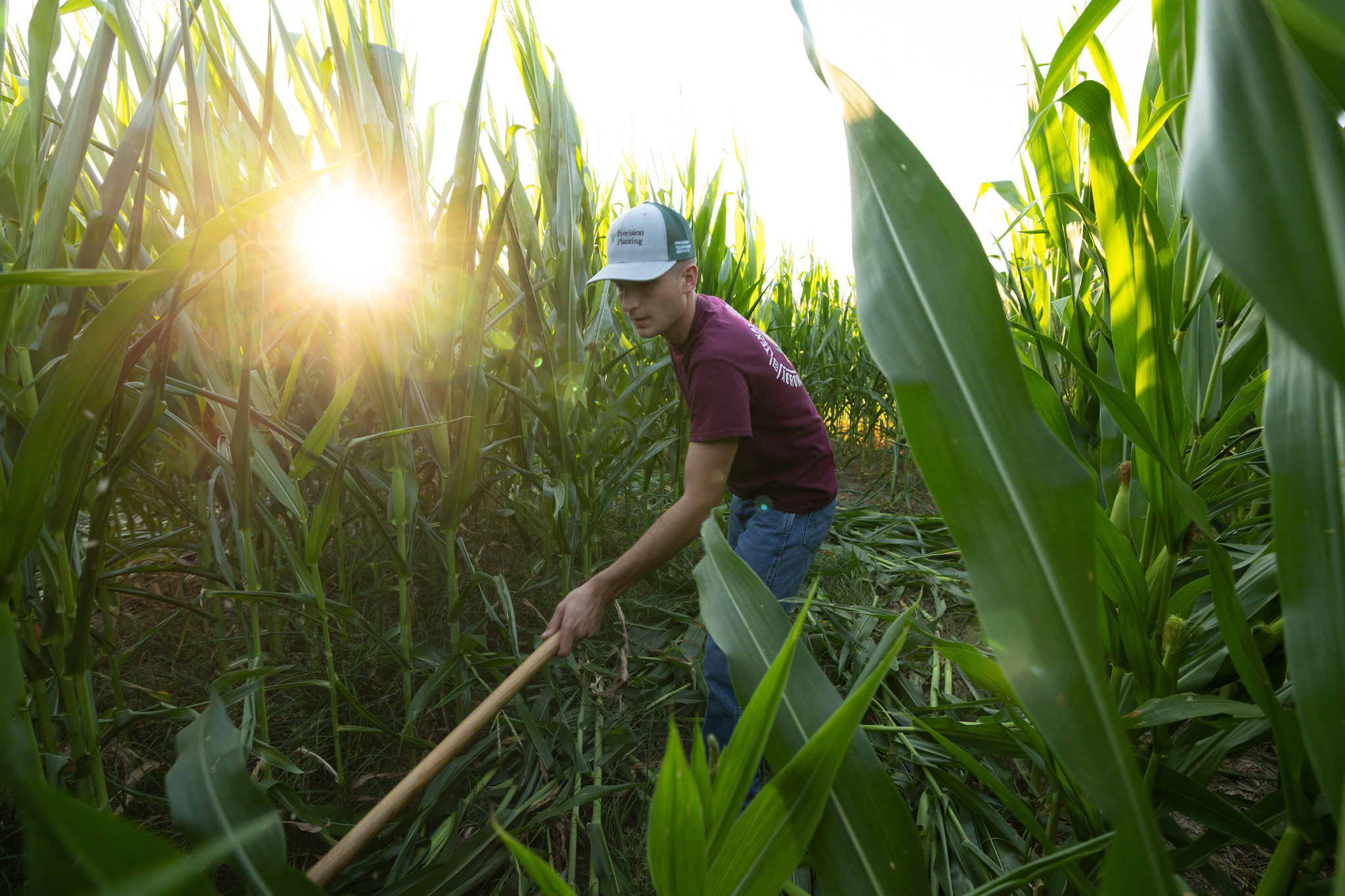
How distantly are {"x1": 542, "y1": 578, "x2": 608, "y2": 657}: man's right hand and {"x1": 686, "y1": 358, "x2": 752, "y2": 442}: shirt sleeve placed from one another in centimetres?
39

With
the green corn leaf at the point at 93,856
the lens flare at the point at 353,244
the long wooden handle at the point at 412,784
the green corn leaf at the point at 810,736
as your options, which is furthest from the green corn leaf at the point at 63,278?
the lens flare at the point at 353,244

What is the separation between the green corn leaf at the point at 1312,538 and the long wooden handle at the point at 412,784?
0.62 m

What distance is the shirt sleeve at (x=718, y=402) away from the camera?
1.21 meters

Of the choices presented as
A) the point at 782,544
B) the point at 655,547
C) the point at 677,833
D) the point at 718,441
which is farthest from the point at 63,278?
the point at 782,544

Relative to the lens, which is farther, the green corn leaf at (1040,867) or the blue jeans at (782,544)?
the blue jeans at (782,544)

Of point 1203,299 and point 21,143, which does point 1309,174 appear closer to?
point 1203,299

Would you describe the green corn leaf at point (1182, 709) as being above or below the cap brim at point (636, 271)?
below

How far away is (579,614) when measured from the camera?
0.96m

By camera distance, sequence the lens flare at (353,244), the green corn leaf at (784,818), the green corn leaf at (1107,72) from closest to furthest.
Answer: the green corn leaf at (784,818) → the green corn leaf at (1107,72) → the lens flare at (353,244)

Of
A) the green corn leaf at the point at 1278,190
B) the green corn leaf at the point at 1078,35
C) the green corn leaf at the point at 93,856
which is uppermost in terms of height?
the green corn leaf at the point at 1078,35

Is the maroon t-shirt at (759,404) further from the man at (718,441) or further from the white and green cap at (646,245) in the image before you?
the white and green cap at (646,245)

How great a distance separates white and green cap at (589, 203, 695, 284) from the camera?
128cm

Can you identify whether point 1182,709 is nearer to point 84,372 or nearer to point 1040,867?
point 1040,867

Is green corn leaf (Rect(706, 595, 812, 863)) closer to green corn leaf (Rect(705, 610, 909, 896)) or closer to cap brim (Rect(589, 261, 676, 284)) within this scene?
green corn leaf (Rect(705, 610, 909, 896))
